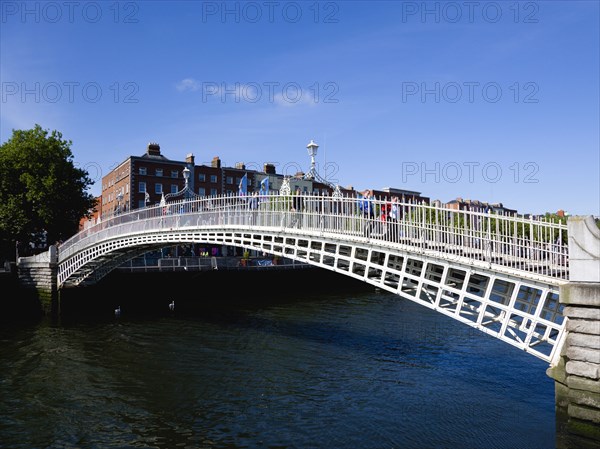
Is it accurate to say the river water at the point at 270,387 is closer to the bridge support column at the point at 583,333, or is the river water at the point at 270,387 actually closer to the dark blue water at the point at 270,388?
the dark blue water at the point at 270,388

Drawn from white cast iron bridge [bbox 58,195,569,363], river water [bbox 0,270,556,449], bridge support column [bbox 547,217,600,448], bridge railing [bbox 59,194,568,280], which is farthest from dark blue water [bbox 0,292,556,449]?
bridge railing [bbox 59,194,568,280]

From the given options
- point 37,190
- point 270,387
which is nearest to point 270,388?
point 270,387

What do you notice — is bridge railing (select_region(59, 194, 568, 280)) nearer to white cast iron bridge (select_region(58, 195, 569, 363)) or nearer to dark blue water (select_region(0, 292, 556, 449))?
white cast iron bridge (select_region(58, 195, 569, 363))

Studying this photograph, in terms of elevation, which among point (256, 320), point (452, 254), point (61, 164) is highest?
point (61, 164)

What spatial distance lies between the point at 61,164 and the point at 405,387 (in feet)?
109

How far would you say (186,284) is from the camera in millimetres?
34344

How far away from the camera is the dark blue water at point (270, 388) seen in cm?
1025

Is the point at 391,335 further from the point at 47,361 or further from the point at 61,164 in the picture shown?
the point at 61,164

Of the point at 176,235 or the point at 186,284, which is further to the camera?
the point at 186,284

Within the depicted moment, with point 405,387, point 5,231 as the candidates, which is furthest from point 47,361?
point 5,231

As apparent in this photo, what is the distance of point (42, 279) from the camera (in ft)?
93.1

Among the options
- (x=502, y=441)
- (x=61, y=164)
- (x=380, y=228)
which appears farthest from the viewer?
(x=61, y=164)

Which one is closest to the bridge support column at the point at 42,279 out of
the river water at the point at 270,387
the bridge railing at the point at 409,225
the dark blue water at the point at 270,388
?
the river water at the point at 270,387

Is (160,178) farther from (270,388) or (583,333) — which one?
(583,333)
